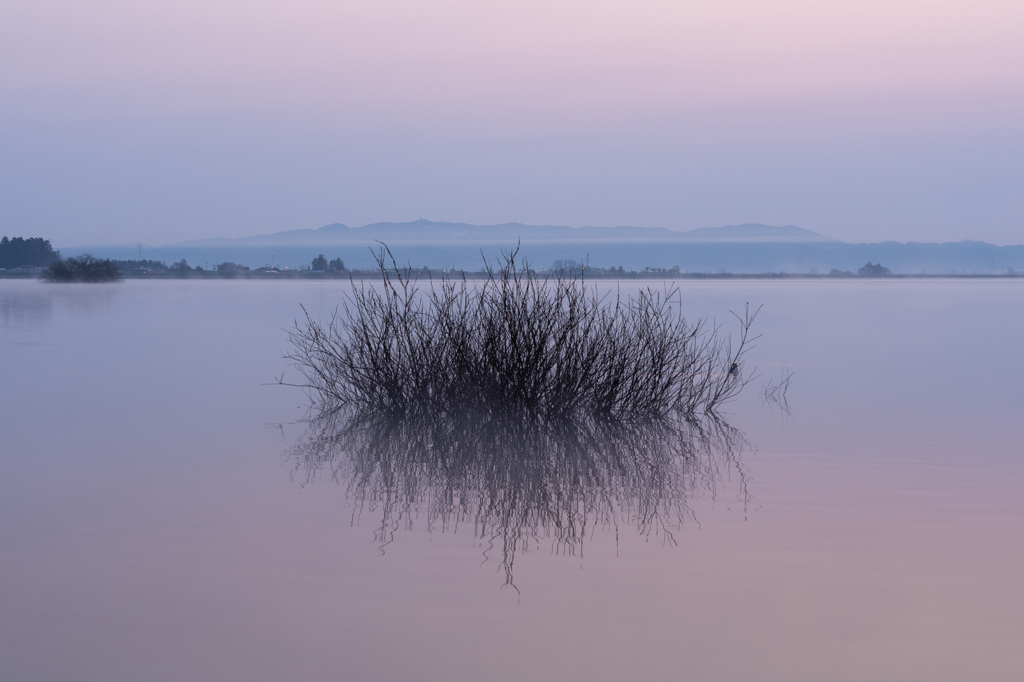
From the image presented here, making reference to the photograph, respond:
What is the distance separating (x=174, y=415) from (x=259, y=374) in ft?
20.1

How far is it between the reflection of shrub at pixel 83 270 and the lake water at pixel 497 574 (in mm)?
98432

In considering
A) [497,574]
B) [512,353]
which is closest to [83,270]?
[512,353]

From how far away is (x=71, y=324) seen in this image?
38938 mm

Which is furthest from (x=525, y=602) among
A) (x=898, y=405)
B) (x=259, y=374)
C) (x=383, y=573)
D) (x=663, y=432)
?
(x=259, y=374)

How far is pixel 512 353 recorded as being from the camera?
1230 cm

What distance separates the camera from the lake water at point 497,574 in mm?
5375

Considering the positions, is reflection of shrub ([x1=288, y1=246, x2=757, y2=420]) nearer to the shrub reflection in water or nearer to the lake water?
the shrub reflection in water

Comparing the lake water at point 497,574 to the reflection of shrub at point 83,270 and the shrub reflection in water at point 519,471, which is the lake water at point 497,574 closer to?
the shrub reflection in water at point 519,471

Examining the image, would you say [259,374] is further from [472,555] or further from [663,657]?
[663,657]

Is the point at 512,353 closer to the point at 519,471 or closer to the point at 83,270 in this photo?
the point at 519,471

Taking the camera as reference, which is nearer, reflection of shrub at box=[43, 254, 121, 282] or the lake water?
the lake water

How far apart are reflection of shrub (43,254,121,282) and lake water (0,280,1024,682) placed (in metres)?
98.4

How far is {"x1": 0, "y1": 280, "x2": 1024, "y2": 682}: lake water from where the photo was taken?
5.38 metres

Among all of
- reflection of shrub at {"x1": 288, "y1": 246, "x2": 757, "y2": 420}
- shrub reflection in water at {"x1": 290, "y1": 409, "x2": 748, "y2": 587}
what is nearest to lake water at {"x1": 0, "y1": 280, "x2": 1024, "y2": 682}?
shrub reflection in water at {"x1": 290, "y1": 409, "x2": 748, "y2": 587}
